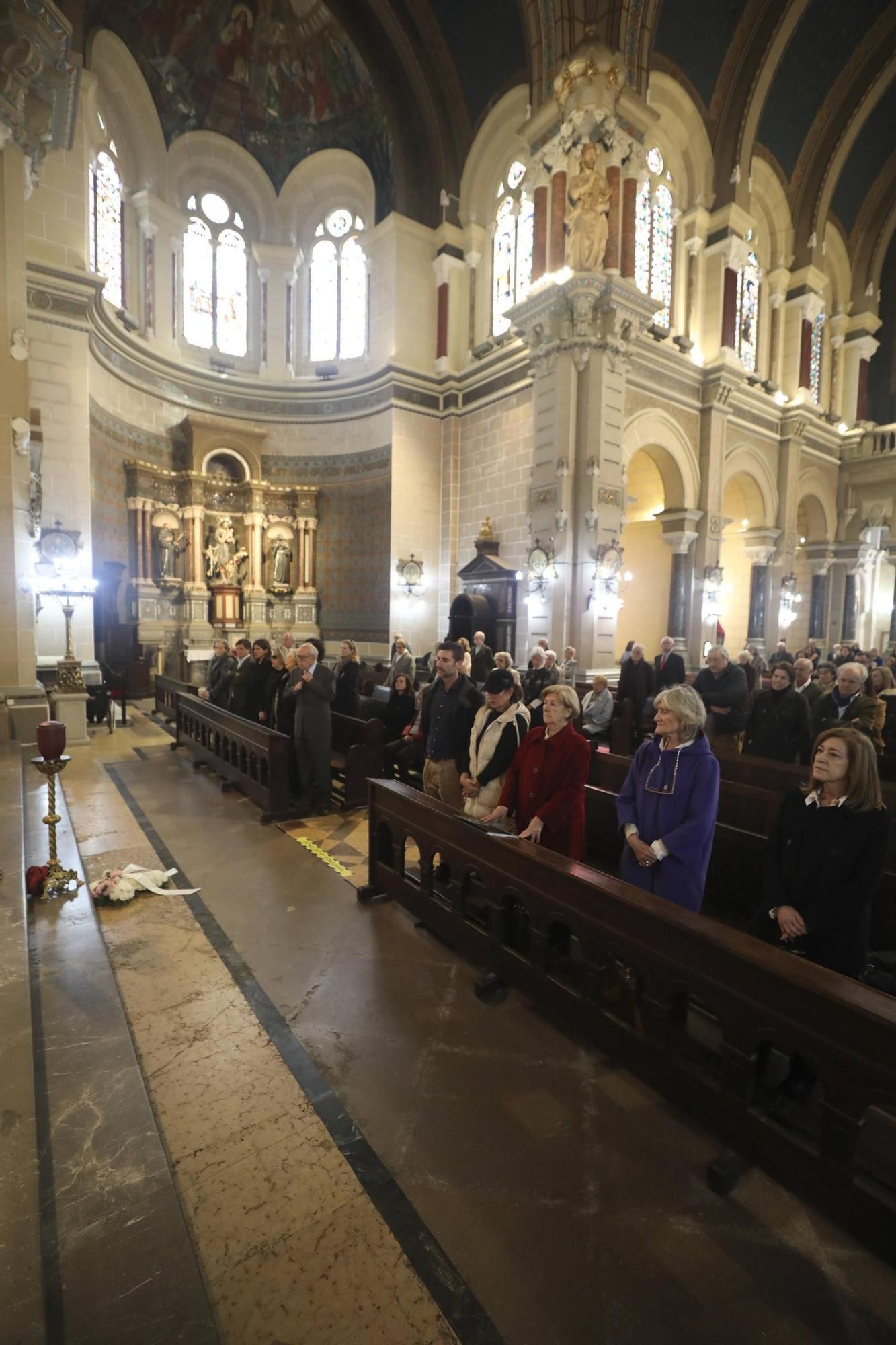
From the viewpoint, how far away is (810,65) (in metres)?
15.4

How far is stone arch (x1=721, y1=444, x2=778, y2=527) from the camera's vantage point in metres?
16.4

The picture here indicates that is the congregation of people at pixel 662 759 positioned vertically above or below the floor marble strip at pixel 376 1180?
above

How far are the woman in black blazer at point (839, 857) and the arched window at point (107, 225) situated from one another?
1580 cm

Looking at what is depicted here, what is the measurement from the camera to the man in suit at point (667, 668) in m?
8.95

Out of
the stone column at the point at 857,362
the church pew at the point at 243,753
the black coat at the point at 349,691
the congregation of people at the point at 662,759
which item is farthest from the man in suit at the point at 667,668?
the stone column at the point at 857,362

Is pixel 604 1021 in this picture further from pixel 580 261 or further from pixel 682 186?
pixel 682 186

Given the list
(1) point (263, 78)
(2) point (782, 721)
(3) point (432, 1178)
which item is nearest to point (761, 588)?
(2) point (782, 721)

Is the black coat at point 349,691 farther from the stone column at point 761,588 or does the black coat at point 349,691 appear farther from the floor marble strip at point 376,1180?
the stone column at point 761,588

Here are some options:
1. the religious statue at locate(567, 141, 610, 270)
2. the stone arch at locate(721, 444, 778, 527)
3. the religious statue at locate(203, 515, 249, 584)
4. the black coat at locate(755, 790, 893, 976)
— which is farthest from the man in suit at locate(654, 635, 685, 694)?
the religious statue at locate(203, 515, 249, 584)

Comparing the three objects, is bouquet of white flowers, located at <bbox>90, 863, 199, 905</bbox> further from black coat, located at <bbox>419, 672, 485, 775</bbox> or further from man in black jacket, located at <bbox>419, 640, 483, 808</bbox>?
black coat, located at <bbox>419, 672, 485, 775</bbox>

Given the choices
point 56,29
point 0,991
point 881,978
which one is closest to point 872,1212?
point 881,978

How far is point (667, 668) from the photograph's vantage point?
29.6 ft

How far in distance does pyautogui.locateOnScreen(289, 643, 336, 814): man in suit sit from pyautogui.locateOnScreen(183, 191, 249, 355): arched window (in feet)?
46.5

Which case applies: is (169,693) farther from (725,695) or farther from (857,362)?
(857,362)
